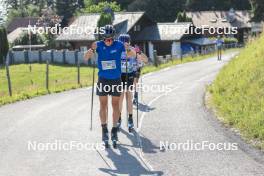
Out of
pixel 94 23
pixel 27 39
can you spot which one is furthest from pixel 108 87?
pixel 27 39

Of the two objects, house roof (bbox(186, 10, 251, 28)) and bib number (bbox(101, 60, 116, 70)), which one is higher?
house roof (bbox(186, 10, 251, 28))

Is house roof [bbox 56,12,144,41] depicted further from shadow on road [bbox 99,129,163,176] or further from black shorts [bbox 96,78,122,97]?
shadow on road [bbox 99,129,163,176]

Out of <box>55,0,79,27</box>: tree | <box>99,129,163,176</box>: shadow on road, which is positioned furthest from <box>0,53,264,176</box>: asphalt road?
<box>55,0,79,27</box>: tree

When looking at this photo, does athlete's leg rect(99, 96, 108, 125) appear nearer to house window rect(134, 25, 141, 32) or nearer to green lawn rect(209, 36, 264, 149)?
Answer: green lawn rect(209, 36, 264, 149)

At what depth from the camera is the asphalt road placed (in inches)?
327

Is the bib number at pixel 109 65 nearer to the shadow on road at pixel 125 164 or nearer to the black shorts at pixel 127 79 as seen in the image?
the shadow on road at pixel 125 164

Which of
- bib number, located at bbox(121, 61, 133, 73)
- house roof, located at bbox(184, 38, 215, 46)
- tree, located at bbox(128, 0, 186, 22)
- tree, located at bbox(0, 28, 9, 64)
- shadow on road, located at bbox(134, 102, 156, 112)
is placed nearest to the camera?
bib number, located at bbox(121, 61, 133, 73)

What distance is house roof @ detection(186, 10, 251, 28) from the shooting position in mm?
82812

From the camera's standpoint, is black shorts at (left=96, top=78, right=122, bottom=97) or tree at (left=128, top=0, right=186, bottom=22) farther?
tree at (left=128, top=0, right=186, bottom=22)

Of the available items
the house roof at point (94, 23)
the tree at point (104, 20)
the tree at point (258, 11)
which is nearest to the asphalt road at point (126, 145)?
the tree at point (104, 20)

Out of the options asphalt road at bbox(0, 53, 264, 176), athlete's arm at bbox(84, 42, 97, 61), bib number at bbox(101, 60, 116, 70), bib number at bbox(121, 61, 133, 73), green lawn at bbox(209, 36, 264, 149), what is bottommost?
asphalt road at bbox(0, 53, 264, 176)

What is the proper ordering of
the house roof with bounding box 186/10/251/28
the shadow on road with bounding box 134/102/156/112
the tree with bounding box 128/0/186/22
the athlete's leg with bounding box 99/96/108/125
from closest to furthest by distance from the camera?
1. the athlete's leg with bounding box 99/96/108/125
2. the shadow on road with bounding box 134/102/156/112
3. the house roof with bounding box 186/10/251/28
4. the tree with bounding box 128/0/186/22

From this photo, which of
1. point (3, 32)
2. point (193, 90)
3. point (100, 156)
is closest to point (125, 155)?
Result: point (100, 156)

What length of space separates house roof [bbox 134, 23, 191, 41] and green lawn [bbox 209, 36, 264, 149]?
42.8m
